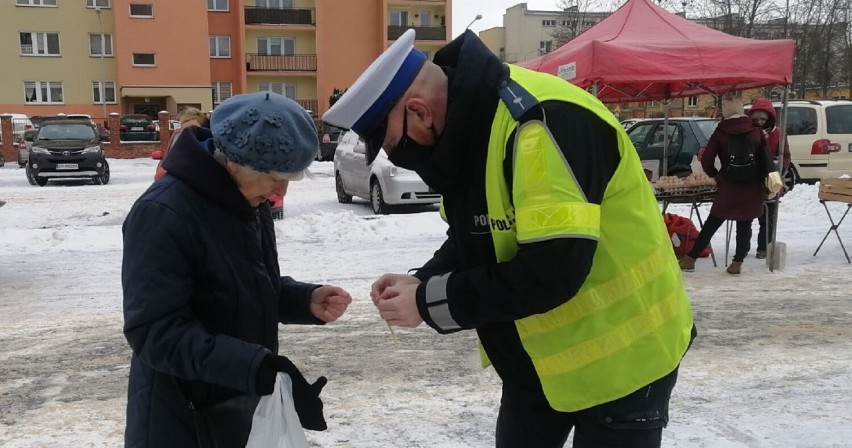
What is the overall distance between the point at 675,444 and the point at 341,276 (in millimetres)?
4388

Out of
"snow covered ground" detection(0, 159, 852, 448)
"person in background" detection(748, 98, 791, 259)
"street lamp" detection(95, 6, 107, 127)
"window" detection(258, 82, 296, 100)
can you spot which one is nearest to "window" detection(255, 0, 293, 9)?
"window" detection(258, 82, 296, 100)

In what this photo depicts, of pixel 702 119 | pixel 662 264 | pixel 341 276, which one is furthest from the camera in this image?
pixel 702 119

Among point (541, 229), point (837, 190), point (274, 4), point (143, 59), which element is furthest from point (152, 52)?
point (541, 229)

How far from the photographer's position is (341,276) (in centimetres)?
732

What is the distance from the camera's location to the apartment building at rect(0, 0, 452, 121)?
133 feet

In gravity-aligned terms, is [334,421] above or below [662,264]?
below

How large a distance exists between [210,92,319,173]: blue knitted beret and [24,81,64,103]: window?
1775 inches

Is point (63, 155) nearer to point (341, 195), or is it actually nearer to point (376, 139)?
point (341, 195)

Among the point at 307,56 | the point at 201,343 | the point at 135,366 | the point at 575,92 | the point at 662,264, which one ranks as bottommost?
the point at 135,366

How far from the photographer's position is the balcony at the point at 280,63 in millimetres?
42844

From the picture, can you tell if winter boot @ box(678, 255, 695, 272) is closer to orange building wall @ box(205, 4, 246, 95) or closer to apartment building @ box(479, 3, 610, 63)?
orange building wall @ box(205, 4, 246, 95)

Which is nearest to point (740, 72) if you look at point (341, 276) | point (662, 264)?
point (341, 276)

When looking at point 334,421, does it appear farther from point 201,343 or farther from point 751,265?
point 751,265

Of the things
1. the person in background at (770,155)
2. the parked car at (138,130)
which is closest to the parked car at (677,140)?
the person in background at (770,155)
